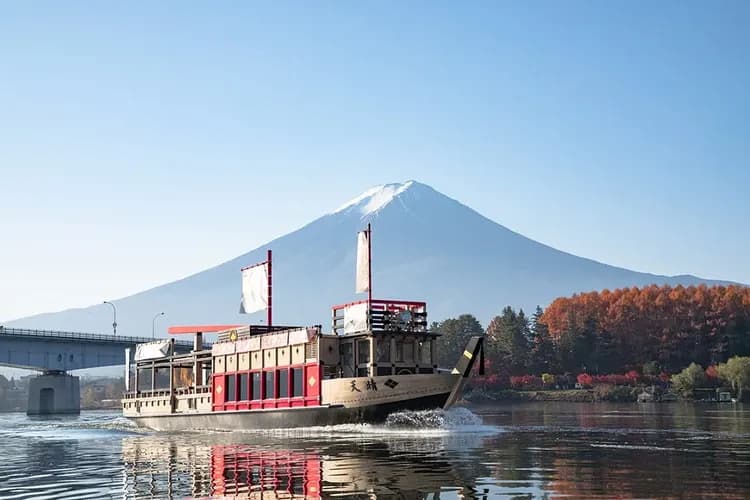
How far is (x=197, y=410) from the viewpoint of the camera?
5975 cm

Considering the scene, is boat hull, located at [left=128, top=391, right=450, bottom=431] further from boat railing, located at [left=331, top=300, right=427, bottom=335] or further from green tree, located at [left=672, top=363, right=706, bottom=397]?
green tree, located at [left=672, top=363, right=706, bottom=397]

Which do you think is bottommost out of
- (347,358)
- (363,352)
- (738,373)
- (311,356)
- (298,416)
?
(298,416)

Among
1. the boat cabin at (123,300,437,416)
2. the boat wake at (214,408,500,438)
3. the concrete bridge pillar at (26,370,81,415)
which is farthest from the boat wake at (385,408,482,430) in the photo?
the concrete bridge pillar at (26,370,81,415)

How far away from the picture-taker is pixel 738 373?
4387 inches

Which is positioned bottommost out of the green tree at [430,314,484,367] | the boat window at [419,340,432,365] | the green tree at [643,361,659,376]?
the green tree at [643,361,659,376]

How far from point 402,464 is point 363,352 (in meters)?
20.8

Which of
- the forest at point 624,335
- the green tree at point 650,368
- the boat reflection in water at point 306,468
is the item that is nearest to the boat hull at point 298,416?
the boat reflection in water at point 306,468

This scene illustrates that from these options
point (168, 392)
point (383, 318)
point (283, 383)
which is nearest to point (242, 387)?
point (283, 383)

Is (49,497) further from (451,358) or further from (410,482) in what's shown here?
(451,358)

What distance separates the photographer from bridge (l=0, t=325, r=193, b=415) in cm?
12362

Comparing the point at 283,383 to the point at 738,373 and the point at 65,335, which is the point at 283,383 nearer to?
the point at 738,373

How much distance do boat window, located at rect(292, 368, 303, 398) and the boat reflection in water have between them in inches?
343

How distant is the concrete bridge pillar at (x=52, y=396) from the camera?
12788 cm

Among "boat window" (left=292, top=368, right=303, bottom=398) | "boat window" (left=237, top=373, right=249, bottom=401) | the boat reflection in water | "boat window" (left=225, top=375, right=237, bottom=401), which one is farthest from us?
"boat window" (left=225, top=375, right=237, bottom=401)
